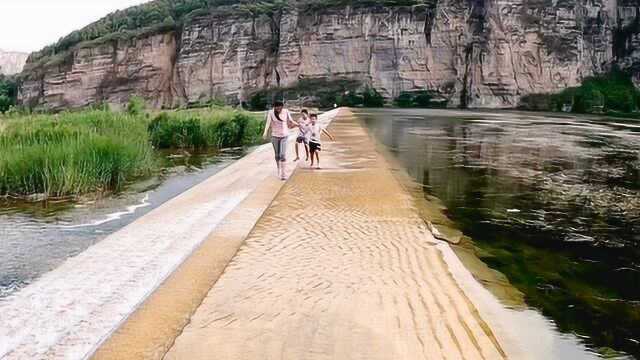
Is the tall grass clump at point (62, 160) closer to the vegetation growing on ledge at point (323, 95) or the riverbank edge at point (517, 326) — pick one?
the riverbank edge at point (517, 326)

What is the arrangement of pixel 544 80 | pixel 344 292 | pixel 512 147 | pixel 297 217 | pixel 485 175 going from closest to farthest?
pixel 344 292 → pixel 297 217 → pixel 485 175 → pixel 512 147 → pixel 544 80

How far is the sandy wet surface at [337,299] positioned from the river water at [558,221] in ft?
4.36

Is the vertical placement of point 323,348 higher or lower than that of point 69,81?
lower

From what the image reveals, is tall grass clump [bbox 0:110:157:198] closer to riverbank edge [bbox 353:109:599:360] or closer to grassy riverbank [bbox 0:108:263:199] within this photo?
grassy riverbank [bbox 0:108:263:199]

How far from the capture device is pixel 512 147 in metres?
34.2

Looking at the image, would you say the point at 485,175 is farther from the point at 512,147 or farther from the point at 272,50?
the point at 272,50

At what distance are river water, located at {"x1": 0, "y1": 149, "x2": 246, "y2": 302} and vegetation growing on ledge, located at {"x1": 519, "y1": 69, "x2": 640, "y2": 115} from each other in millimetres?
100135

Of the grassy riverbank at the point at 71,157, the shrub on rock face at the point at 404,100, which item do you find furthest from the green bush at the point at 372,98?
the grassy riverbank at the point at 71,157

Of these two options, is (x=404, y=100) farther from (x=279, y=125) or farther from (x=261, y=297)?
(x=261, y=297)

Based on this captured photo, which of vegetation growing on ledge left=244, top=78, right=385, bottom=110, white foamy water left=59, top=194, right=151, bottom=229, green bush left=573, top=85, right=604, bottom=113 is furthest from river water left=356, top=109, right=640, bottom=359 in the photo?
vegetation growing on ledge left=244, top=78, right=385, bottom=110

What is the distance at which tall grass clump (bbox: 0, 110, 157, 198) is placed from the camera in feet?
56.3

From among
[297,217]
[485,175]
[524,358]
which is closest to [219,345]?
[524,358]

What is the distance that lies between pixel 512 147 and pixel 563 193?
621 inches

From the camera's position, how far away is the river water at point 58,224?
34.7 ft
